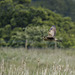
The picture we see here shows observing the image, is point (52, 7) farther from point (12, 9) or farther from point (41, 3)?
point (12, 9)

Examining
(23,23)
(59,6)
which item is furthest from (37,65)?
(59,6)

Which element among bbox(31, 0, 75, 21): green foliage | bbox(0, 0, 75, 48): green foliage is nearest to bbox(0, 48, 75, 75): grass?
bbox(0, 0, 75, 48): green foliage

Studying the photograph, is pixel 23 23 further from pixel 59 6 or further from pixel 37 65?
pixel 37 65

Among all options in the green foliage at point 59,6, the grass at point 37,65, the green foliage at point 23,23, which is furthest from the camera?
the green foliage at point 59,6

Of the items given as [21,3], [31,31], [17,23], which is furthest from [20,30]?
[21,3]

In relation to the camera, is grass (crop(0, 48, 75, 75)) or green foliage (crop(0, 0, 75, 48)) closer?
grass (crop(0, 48, 75, 75))

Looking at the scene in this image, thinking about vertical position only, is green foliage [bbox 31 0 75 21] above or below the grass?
above

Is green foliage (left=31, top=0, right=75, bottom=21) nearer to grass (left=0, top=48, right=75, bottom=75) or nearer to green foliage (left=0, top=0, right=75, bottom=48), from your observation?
green foliage (left=0, top=0, right=75, bottom=48)

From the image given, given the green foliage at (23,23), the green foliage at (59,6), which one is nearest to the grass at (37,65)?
the green foliage at (23,23)

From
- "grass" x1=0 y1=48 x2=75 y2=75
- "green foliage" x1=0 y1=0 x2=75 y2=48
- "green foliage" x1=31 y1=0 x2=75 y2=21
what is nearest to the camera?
"grass" x1=0 y1=48 x2=75 y2=75

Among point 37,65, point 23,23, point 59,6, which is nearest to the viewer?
point 37,65

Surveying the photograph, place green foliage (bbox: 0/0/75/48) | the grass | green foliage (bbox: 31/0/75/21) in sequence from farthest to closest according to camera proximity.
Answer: green foliage (bbox: 31/0/75/21)
green foliage (bbox: 0/0/75/48)
the grass

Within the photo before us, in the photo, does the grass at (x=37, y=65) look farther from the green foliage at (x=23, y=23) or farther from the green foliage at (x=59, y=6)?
the green foliage at (x=59, y=6)

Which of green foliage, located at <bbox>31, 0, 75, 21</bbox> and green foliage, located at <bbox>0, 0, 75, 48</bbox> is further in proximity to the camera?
green foliage, located at <bbox>31, 0, 75, 21</bbox>
